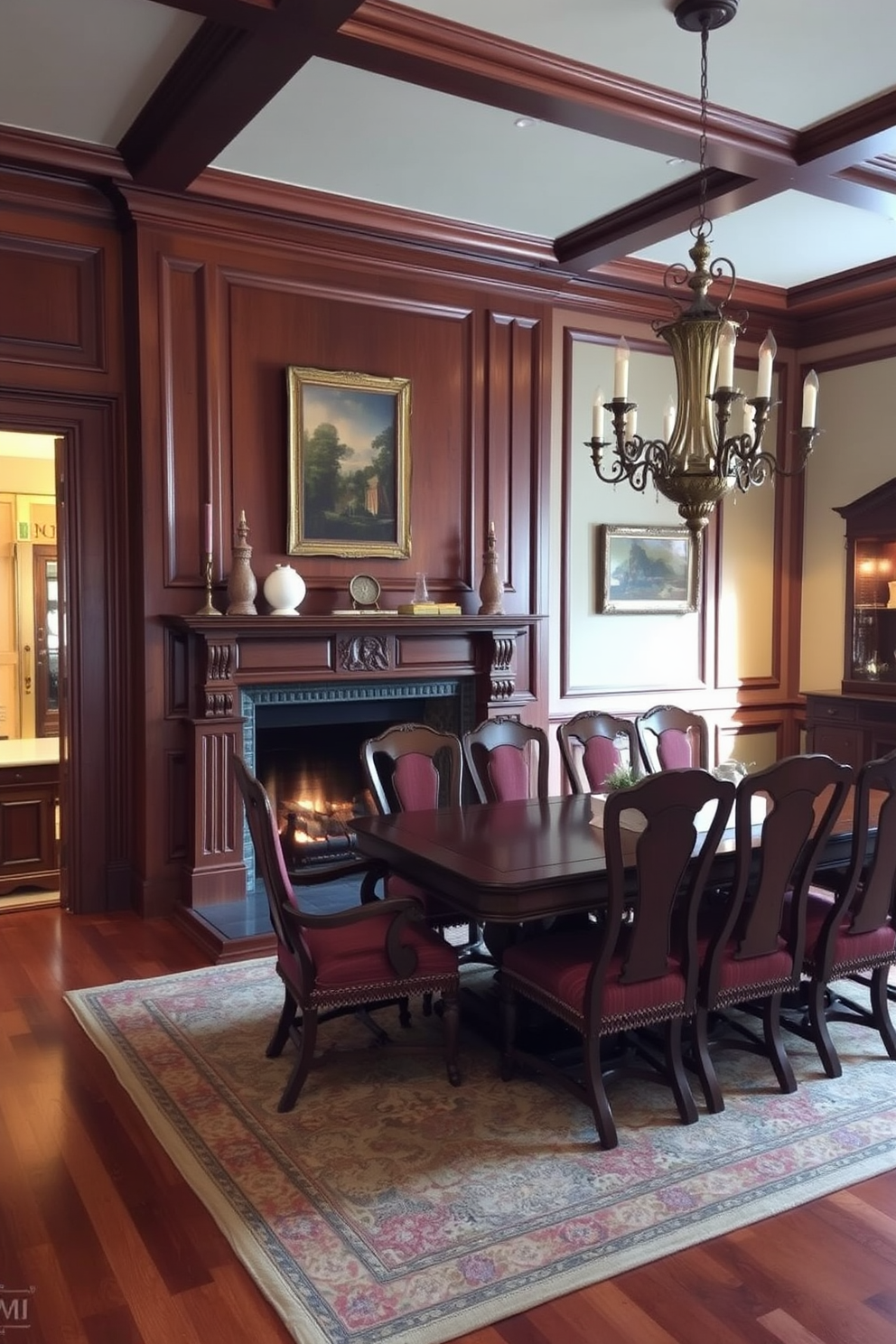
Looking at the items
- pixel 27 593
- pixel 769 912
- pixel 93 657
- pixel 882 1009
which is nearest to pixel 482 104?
pixel 93 657

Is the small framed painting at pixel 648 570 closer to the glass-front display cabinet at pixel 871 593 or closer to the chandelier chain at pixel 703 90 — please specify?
the glass-front display cabinet at pixel 871 593

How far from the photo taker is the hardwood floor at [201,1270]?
2117mm

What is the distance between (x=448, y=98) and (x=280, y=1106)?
11.6 ft

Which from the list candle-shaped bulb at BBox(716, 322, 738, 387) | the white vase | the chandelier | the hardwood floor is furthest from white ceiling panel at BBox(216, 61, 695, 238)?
the hardwood floor

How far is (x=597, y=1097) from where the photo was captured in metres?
2.85

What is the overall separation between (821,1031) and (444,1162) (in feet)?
4.32

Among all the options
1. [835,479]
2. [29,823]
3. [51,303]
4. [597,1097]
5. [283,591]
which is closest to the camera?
[597,1097]

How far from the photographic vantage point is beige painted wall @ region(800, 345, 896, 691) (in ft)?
21.0

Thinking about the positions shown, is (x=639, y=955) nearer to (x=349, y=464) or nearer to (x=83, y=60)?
(x=349, y=464)

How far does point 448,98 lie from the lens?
12.9 ft

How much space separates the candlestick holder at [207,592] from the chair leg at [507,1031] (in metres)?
2.26

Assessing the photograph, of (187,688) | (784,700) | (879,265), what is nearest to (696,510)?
(187,688)

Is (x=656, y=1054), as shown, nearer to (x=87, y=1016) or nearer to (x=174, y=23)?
(x=87, y=1016)

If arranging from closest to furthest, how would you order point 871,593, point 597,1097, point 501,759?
point 597,1097 < point 501,759 < point 871,593
